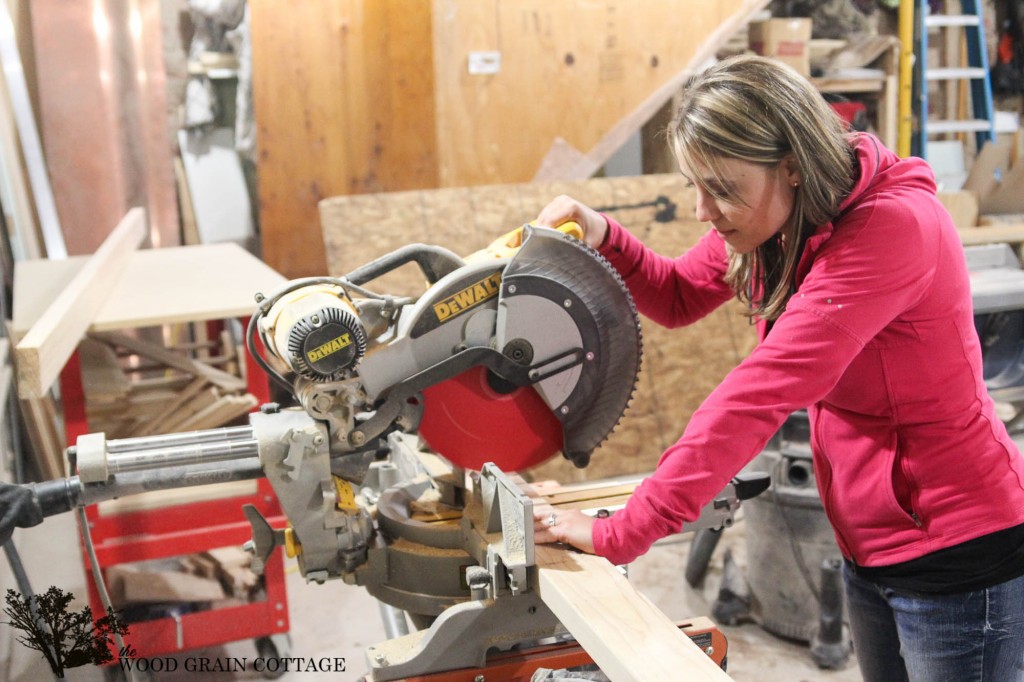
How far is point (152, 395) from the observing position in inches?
119

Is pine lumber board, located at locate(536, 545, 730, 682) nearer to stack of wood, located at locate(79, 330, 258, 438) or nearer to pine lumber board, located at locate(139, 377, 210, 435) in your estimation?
stack of wood, located at locate(79, 330, 258, 438)

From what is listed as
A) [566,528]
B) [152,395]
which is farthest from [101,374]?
[566,528]

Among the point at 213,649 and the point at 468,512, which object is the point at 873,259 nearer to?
the point at 468,512

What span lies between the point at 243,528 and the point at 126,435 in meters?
0.66

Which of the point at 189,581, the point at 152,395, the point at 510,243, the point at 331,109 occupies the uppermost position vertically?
the point at 331,109

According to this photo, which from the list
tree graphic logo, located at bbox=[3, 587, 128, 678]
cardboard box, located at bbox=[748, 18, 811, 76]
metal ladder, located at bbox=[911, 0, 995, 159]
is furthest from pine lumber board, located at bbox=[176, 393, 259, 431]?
metal ladder, located at bbox=[911, 0, 995, 159]

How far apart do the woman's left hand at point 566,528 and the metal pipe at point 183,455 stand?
426mm

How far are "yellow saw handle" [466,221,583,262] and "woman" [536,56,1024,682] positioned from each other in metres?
0.29

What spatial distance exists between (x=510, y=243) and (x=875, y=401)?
59 centimetres

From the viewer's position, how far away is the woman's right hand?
1590 mm

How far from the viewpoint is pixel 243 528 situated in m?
2.41

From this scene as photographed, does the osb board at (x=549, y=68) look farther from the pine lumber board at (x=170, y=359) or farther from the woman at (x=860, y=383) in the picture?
the woman at (x=860, y=383)

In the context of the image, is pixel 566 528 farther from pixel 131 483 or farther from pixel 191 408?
Answer: pixel 191 408

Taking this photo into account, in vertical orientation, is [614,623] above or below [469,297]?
below
